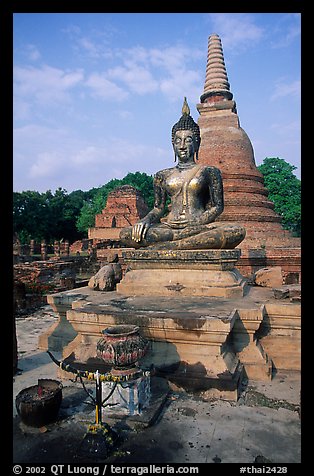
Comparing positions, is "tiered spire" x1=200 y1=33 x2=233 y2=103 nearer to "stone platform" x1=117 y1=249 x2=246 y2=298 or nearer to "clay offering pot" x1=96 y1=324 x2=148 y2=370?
"stone platform" x1=117 y1=249 x2=246 y2=298

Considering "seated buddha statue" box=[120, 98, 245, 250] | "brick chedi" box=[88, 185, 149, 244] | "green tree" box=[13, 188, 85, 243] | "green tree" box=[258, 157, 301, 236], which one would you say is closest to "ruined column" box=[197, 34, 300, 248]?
"seated buddha statue" box=[120, 98, 245, 250]

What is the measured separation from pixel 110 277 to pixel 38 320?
2998 mm

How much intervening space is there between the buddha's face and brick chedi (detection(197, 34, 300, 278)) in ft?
26.9

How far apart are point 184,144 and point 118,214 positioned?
100 ft

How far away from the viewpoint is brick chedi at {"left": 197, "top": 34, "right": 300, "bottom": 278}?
15.8m

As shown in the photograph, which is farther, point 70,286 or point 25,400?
point 70,286

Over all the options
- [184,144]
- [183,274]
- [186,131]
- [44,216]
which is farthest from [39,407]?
[44,216]

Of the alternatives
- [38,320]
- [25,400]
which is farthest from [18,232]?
[25,400]

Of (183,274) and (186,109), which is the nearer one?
(183,274)

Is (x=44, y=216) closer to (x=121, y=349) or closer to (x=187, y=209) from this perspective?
(x=187, y=209)

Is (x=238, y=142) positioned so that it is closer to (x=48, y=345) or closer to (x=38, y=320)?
(x=38, y=320)

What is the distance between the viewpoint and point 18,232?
40.6 metres

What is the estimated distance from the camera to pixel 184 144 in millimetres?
6938

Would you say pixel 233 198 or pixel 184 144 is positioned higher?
pixel 233 198
